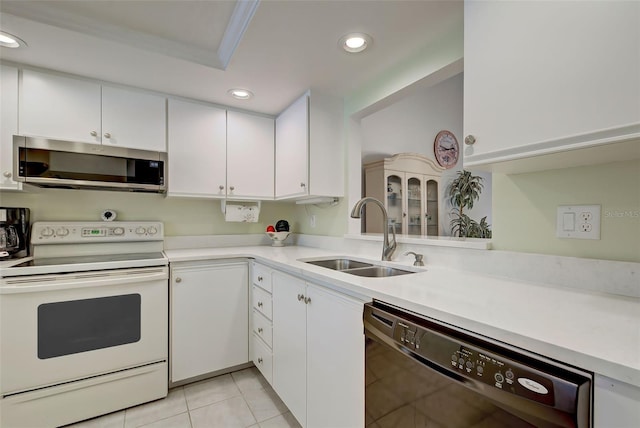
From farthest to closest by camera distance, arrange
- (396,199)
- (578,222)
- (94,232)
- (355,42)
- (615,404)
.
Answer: (396,199) → (94,232) → (355,42) → (578,222) → (615,404)

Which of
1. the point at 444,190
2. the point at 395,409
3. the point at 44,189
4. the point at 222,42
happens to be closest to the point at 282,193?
the point at 222,42

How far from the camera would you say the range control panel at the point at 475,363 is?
1.92 feet

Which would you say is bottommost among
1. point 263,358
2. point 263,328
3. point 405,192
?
point 263,358

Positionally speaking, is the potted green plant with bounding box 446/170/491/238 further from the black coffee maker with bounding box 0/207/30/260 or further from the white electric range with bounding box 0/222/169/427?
the black coffee maker with bounding box 0/207/30/260

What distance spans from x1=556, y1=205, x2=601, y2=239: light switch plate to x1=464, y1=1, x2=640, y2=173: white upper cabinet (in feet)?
0.53

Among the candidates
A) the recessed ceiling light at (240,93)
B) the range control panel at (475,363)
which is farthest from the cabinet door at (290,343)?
the recessed ceiling light at (240,93)

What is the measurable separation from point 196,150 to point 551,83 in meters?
2.20

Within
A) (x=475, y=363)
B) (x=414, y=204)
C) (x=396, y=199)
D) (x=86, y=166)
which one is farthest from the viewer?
(x=414, y=204)

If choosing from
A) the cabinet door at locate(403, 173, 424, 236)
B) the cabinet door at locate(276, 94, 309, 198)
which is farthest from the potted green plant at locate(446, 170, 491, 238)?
the cabinet door at locate(276, 94, 309, 198)

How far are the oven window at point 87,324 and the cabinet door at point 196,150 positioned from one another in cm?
85

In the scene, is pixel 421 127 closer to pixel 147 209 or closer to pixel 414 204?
pixel 414 204

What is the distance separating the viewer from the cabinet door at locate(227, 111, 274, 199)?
96.0 inches

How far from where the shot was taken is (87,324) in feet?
5.45

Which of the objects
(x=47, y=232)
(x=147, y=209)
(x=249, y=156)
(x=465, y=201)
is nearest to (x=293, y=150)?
(x=249, y=156)
